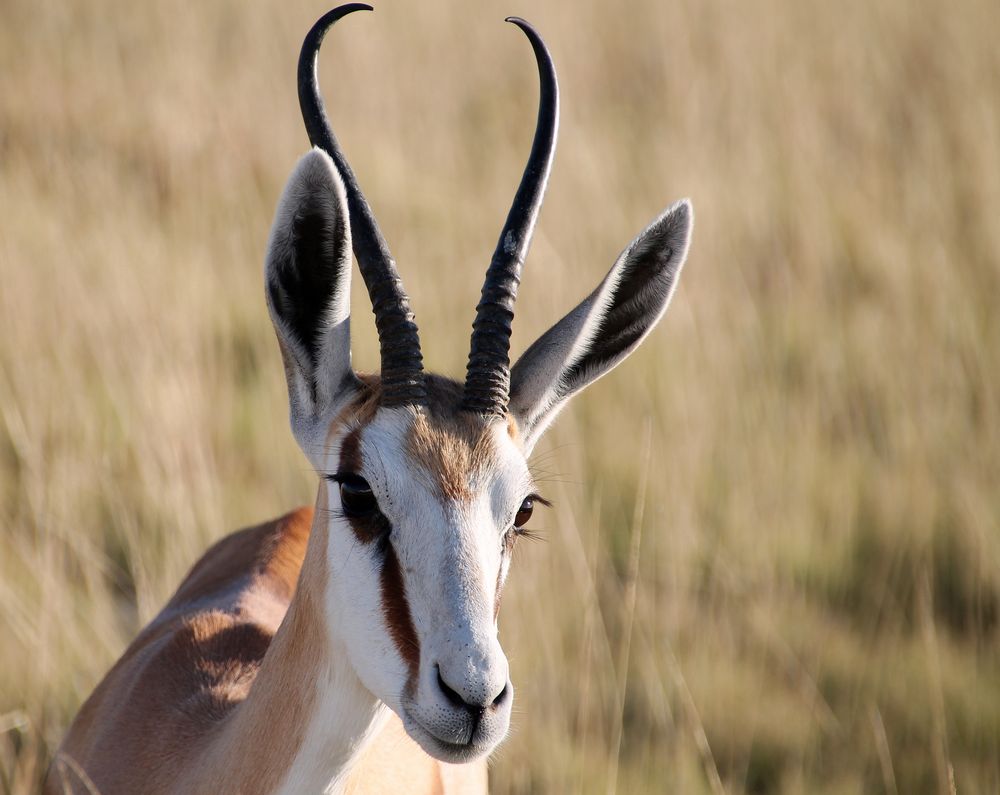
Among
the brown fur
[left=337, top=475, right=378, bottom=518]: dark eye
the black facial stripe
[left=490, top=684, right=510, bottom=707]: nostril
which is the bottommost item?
the brown fur

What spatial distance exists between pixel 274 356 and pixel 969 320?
13.4 ft

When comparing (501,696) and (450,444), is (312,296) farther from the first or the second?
(501,696)

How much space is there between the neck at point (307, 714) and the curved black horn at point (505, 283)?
463mm

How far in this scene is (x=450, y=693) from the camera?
2.35 metres

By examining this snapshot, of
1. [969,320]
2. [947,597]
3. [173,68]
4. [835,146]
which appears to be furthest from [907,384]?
[173,68]

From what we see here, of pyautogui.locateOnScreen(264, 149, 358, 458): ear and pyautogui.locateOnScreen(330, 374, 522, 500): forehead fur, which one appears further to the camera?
pyautogui.locateOnScreen(264, 149, 358, 458): ear

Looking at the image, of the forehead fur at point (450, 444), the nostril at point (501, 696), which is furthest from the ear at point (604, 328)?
the nostril at point (501, 696)

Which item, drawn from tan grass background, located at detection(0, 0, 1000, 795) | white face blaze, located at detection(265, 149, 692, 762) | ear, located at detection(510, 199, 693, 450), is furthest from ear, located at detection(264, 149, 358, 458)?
tan grass background, located at detection(0, 0, 1000, 795)

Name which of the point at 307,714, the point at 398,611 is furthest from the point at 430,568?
the point at 307,714

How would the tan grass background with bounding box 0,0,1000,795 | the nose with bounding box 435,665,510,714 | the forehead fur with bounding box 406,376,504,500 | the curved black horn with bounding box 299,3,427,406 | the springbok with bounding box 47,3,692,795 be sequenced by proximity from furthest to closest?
the tan grass background with bounding box 0,0,1000,795 < the curved black horn with bounding box 299,3,427,406 < the forehead fur with bounding box 406,376,504,500 < the springbok with bounding box 47,3,692,795 < the nose with bounding box 435,665,510,714

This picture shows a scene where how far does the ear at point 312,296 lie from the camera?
109 inches

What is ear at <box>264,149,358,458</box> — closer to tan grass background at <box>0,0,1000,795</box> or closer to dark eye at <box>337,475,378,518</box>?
dark eye at <box>337,475,378,518</box>

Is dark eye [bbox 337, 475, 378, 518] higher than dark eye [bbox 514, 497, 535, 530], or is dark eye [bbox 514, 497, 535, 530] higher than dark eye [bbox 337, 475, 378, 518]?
dark eye [bbox 337, 475, 378, 518]

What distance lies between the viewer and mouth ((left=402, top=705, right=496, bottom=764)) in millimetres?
2377
